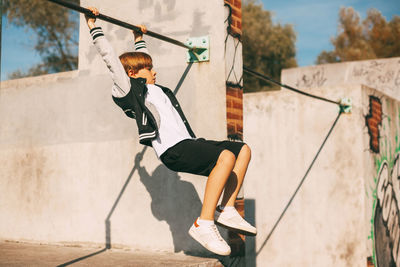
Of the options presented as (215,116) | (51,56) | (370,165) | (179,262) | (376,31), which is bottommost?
(179,262)

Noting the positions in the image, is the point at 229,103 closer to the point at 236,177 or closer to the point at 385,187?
the point at 236,177

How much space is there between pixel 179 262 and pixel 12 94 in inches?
128

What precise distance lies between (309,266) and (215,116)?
3696 mm

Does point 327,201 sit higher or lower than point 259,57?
lower

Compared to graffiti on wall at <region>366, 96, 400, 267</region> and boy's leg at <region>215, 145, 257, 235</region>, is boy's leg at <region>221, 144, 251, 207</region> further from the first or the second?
graffiti on wall at <region>366, 96, 400, 267</region>

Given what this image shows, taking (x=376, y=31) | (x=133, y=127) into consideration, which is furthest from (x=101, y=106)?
(x=376, y=31)

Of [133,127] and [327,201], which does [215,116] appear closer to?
[133,127]

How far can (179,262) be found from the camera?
409 centimetres

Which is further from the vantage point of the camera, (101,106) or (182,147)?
(101,106)

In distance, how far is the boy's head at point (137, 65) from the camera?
12.2 feet

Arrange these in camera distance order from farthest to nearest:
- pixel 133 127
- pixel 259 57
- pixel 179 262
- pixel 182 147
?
pixel 259 57
pixel 133 127
pixel 179 262
pixel 182 147

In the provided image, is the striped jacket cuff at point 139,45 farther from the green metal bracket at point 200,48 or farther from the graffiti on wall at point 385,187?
the graffiti on wall at point 385,187

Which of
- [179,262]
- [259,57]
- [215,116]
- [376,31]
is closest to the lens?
[179,262]

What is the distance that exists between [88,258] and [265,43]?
2273 centimetres
